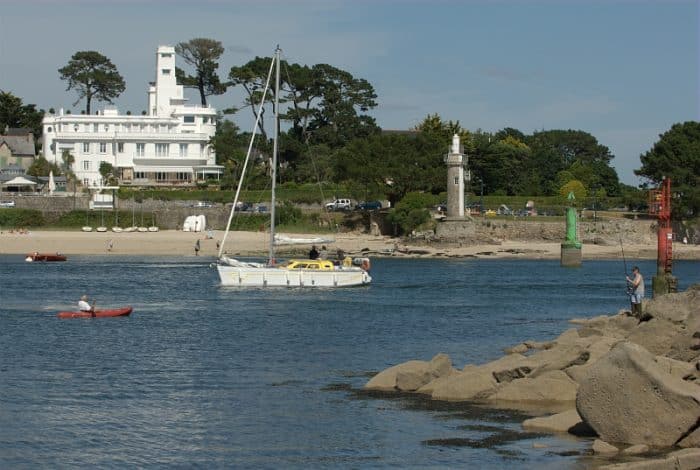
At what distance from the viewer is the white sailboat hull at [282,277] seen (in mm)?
56281

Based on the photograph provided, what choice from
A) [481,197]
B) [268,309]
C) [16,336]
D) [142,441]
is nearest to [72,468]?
[142,441]

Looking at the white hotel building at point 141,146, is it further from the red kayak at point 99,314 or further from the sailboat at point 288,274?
the red kayak at point 99,314

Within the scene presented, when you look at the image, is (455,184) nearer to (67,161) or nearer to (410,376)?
(67,161)

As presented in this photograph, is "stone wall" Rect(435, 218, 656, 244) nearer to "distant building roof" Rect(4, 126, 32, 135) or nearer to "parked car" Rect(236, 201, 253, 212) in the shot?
"parked car" Rect(236, 201, 253, 212)

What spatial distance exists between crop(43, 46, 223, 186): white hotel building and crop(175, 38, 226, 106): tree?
7132mm

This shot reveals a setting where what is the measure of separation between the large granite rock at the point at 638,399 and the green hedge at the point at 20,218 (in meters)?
84.3

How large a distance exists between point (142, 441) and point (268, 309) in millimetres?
26006

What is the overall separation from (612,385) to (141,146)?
100879 mm

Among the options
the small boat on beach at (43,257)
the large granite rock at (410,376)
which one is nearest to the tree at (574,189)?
the small boat on beach at (43,257)

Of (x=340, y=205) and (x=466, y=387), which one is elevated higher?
(x=340, y=205)

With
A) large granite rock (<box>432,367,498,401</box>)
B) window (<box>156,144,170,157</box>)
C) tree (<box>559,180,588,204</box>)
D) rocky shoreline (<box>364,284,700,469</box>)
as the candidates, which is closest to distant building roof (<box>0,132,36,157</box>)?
window (<box>156,144,170,157</box>)

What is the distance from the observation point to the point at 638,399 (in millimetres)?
19391

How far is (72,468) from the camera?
2058cm

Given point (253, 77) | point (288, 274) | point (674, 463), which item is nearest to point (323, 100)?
point (253, 77)
